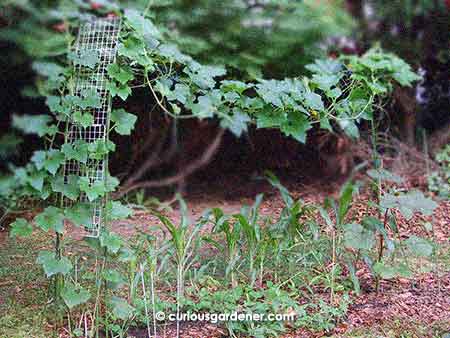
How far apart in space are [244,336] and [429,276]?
1.05 metres

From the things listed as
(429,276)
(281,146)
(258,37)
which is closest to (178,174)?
(281,146)

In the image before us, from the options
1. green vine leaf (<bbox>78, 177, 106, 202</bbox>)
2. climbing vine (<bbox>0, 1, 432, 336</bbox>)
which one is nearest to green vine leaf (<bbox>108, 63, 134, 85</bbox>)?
climbing vine (<bbox>0, 1, 432, 336</bbox>)

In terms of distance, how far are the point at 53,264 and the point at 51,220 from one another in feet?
0.50

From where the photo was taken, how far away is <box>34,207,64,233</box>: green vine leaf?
210 cm

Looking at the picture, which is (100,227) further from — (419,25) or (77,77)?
(419,25)

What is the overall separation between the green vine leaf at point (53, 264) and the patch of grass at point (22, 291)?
28 centimetres

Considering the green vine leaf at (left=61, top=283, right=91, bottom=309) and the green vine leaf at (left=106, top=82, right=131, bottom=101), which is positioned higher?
the green vine leaf at (left=106, top=82, right=131, bottom=101)

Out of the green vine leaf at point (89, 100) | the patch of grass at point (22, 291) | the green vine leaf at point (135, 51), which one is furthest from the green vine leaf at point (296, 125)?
the patch of grass at point (22, 291)

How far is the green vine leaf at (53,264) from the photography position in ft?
6.91

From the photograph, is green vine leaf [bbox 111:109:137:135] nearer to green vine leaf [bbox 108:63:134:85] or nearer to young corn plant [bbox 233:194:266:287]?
green vine leaf [bbox 108:63:134:85]

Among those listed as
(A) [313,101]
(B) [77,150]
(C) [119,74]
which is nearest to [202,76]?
(C) [119,74]

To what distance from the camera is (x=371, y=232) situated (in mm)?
2492

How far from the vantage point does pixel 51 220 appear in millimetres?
2111

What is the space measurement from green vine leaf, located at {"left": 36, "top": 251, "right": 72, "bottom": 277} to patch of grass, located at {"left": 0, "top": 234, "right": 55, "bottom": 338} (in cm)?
28
